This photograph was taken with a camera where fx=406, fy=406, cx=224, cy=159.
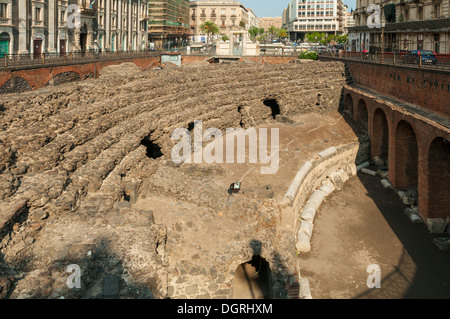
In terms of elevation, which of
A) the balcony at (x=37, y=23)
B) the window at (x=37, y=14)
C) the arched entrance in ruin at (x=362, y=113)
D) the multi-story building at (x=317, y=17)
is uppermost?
the multi-story building at (x=317, y=17)

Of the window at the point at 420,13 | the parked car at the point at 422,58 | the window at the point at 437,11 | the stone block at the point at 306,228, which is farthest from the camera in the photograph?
the window at the point at 420,13

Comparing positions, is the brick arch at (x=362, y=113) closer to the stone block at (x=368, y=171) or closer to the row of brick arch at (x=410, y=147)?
the row of brick arch at (x=410, y=147)

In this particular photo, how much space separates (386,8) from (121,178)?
34900mm

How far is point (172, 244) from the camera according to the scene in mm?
11914

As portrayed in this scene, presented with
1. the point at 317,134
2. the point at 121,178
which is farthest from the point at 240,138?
the point at 121,178

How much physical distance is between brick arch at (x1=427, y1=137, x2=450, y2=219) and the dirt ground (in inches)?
39.3

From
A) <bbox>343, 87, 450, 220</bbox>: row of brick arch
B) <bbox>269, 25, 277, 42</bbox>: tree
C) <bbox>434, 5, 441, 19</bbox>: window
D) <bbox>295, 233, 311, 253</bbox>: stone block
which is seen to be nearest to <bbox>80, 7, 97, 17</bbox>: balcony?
<bbox>343, 87, 450, 220</bbox>: row of brick arch

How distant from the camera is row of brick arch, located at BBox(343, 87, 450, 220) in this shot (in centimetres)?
1681

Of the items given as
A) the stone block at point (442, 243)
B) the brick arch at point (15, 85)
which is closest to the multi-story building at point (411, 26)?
the stone block at point (442, 243)

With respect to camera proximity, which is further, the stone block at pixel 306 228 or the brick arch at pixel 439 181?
the brick arch at pixel 439 181

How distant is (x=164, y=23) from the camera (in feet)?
234

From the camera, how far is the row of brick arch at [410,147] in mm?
16812

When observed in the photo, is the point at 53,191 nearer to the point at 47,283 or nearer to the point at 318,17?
the point at 47,283

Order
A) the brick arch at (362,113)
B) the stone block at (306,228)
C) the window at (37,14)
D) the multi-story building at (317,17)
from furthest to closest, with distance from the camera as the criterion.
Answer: the multi-story building at (317,17) → the window at (37,14) → the brick arch at (362,113) → the stone block at (306,228)
